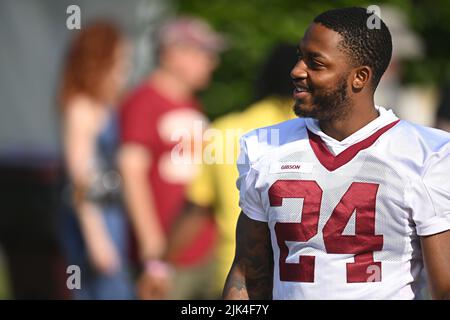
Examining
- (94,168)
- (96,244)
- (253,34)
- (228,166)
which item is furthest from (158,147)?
(253,34)

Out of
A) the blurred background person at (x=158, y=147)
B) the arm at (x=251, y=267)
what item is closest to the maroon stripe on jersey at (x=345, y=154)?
the arm at (x=251, y=267)

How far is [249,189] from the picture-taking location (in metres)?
3.80

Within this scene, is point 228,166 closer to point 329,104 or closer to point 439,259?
point 329,104

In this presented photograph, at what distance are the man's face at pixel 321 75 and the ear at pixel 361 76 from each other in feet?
0.08

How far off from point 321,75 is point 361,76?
0.41ft

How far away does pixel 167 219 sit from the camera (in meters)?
7.18

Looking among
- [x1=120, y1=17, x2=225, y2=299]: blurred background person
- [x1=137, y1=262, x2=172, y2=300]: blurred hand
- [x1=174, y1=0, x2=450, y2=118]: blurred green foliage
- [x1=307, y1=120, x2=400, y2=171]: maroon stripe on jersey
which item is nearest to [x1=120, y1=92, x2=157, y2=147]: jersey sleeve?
[x1=120, y1=17, x2=225, y2=299]: blurred background person

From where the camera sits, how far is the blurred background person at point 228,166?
536 cm

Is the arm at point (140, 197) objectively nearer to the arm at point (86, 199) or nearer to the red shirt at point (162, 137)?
Result: the red shirt at point (162, 137)

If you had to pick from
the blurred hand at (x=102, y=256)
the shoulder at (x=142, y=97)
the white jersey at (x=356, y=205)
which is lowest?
the blurred hand at (x=102, y=256)

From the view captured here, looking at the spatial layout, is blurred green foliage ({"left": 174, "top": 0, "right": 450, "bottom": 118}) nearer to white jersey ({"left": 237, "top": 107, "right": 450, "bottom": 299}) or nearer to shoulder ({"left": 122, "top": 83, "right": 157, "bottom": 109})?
shoulder ({"left": 122, "top": 83, "right": 157, "bottom": 109})
